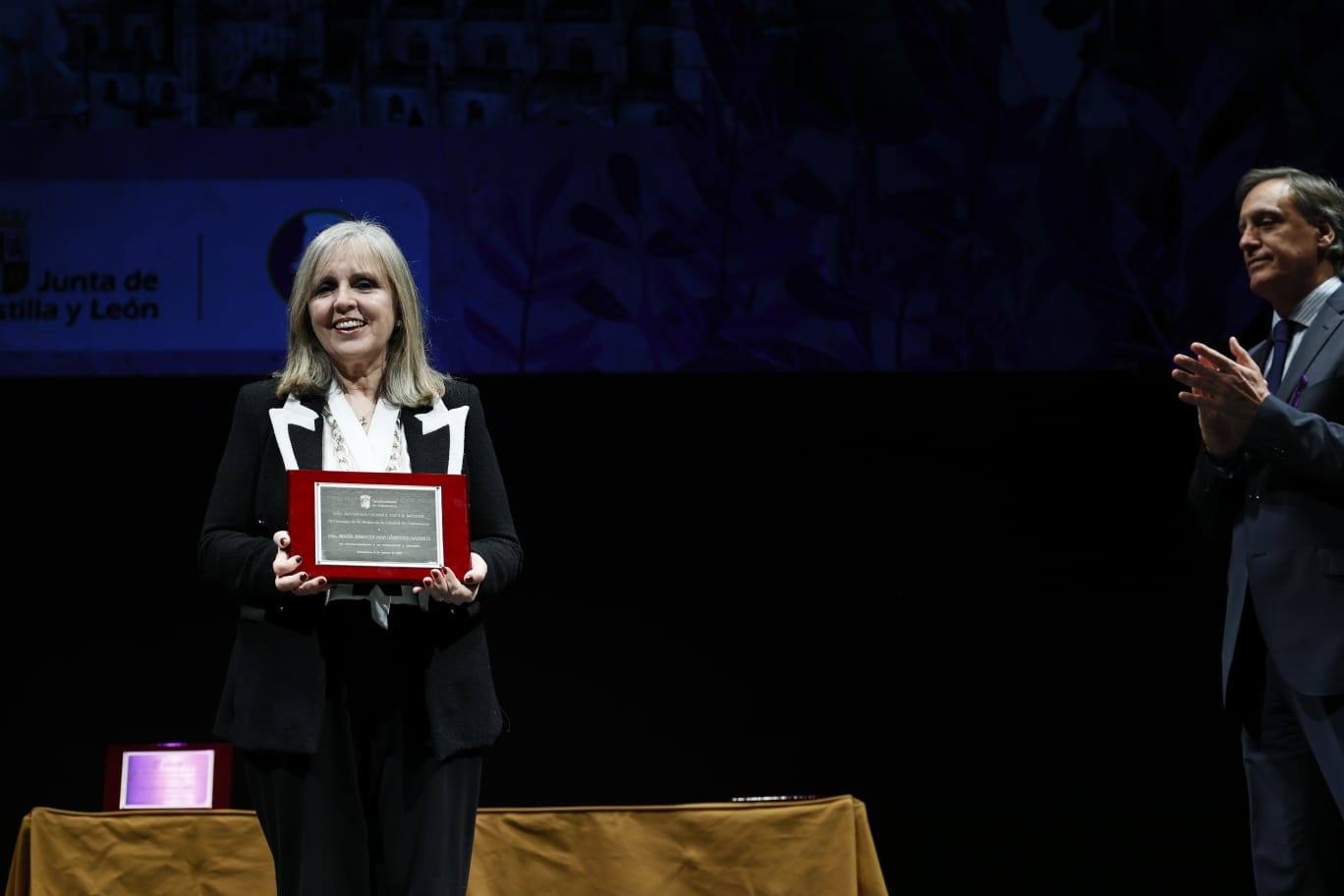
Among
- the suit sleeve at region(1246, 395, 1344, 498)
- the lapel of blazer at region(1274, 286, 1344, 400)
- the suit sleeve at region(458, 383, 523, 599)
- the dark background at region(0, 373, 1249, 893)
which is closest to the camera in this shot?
the suit sleeve at region(458, 383, 523, 599)

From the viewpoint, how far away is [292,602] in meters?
1.83

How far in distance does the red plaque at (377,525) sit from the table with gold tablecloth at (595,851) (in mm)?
975

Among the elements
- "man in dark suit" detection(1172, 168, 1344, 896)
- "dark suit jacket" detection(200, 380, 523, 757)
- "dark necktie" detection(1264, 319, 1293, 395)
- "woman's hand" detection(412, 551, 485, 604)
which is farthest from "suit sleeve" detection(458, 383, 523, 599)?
"dark necktie" detection(1264, 319, 1293, 395)

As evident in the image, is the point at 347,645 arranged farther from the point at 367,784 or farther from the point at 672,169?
the point at 672,169

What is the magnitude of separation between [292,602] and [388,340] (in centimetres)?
41

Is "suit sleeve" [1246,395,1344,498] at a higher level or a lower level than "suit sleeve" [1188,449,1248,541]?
higher

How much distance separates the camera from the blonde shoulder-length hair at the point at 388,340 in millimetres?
1973

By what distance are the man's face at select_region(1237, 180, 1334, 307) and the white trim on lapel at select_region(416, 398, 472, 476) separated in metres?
1.41

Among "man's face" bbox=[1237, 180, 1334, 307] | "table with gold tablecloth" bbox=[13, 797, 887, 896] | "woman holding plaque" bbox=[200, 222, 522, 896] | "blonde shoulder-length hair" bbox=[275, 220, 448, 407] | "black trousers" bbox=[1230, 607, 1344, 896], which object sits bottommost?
"table with gold tablecloth" bbox=[13, 797, 887, 896]

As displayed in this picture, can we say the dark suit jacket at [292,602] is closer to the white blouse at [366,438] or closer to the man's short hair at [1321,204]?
the white blouse at [366,438]

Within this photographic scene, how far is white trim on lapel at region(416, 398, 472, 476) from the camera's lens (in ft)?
6.44

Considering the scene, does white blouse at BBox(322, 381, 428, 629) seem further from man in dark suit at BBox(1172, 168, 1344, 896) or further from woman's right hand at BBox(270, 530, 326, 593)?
man in dark suit at BBox(1172, 168, 1344, 896)

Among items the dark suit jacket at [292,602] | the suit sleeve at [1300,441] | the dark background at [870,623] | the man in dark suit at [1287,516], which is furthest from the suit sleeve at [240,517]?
the dark background at [870,623]

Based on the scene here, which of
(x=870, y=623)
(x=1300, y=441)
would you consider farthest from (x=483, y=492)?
(x=870, y=623)
